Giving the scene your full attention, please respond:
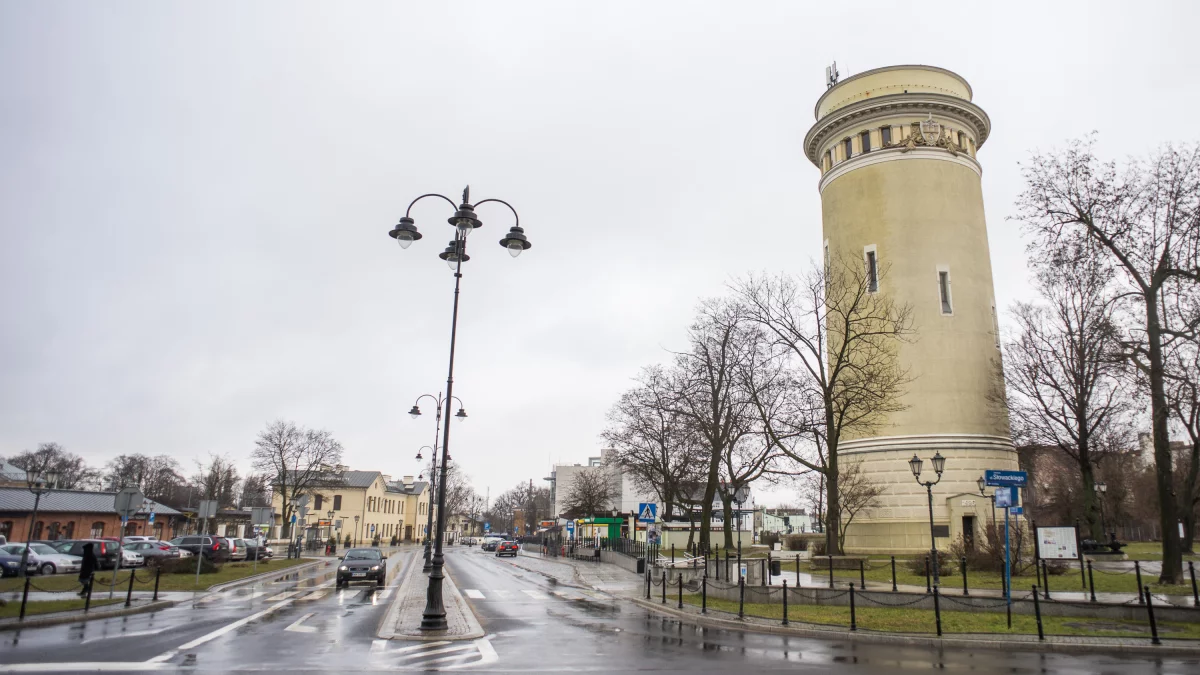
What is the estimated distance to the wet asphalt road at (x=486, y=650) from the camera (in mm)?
10852

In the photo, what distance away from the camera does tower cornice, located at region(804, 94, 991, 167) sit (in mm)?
37219

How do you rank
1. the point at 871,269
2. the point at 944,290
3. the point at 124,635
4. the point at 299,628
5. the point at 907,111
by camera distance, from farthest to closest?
the point at 907,111 → the point at 871,269 → the point at 944,290 → the point at 299,628 → the point at 124,635

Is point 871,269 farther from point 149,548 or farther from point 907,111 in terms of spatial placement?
point 149,548

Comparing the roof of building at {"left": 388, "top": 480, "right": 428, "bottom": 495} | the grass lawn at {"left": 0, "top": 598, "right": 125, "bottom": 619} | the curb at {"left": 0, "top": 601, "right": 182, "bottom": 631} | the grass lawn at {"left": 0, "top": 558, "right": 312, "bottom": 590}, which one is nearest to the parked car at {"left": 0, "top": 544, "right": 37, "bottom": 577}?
the grass lawn at {"left": 0, "top": 558, "right": 312, "bottom": 590}

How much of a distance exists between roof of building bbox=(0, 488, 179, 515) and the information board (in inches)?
2161

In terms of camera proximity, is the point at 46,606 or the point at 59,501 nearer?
the point at 46,606

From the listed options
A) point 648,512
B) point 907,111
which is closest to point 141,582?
point 648,512

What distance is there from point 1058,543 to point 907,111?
2333 centimetres

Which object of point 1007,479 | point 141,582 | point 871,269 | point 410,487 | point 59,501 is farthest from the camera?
point 410,487

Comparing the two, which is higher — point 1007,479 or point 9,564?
point 1007,479

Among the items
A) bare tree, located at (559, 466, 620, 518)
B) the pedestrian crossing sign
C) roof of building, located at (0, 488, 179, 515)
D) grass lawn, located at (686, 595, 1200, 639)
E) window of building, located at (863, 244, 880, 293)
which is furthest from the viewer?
bare tree, located at (559, 466, 620, 518)

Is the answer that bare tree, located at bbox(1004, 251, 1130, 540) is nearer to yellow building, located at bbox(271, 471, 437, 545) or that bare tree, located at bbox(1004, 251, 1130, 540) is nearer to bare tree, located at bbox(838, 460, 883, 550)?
bare tree, located at bbox(838, 460, 883, 550)

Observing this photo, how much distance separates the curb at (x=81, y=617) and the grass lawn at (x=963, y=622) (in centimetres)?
1441

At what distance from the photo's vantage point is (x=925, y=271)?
1412 inches
